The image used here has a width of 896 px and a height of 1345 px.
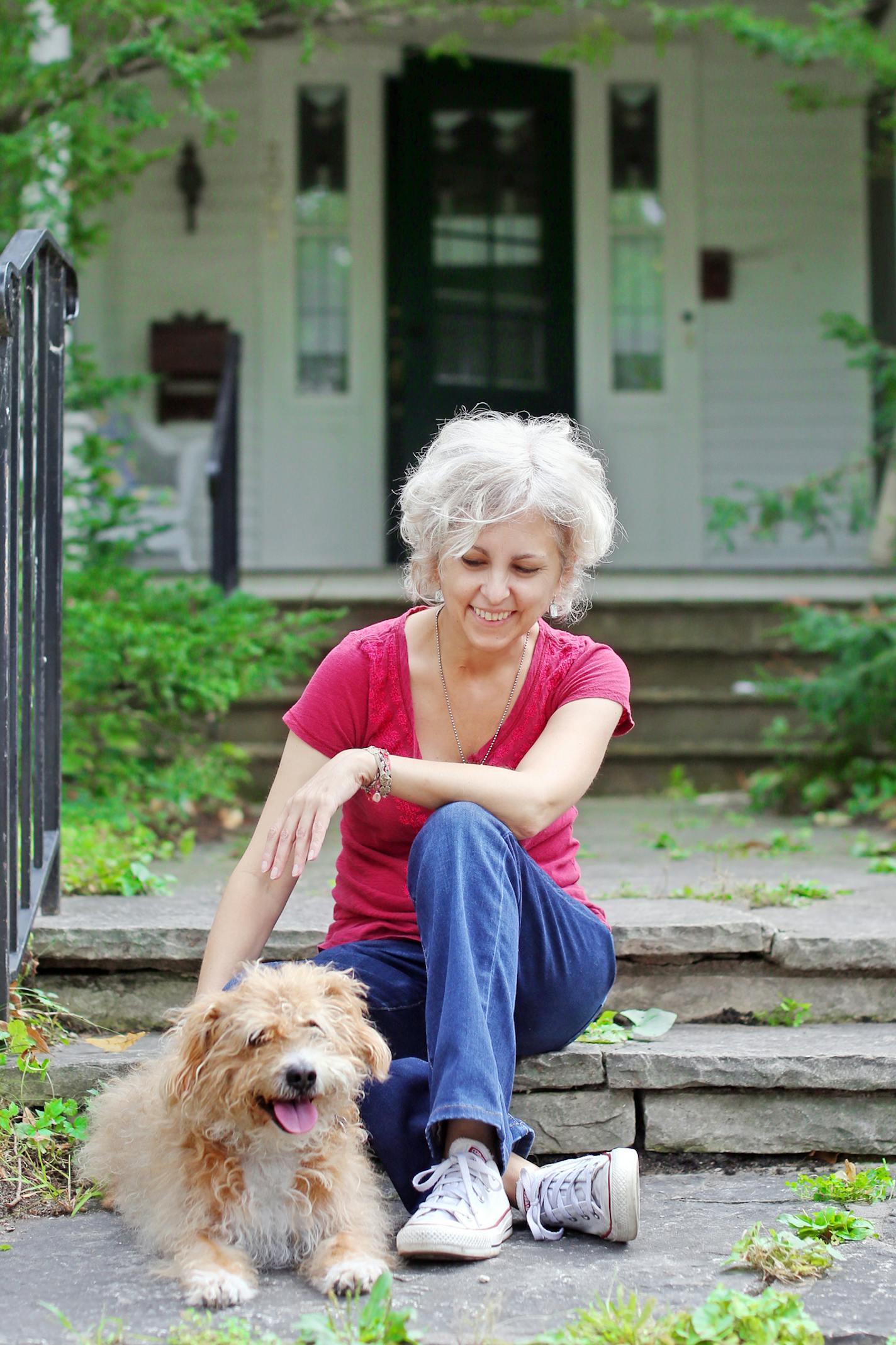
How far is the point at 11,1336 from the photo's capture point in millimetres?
1648

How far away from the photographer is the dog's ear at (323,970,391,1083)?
184 centimetres

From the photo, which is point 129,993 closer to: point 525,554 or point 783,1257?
point 525,554

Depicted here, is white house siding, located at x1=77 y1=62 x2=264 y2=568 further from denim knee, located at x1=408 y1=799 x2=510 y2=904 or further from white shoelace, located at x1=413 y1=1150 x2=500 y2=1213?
white shoelace, located at x1=413 y1=1150 x2=500 y2=1213

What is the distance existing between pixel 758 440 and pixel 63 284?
207 inches

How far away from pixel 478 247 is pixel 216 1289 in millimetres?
6303

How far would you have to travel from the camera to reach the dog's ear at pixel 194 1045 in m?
1.79

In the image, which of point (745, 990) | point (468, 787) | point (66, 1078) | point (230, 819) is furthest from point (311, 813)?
point (230, 819)

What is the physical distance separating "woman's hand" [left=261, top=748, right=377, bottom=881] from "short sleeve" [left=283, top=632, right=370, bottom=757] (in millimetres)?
171

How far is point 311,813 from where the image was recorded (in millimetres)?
2012

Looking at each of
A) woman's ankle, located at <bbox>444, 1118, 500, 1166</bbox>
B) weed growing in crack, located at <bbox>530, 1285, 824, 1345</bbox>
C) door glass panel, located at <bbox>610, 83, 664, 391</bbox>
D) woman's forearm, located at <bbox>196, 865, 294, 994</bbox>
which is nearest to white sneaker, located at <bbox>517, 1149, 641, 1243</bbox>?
woman's ankle, located at <bbox>444, 1118, 500, 1166</bbox>

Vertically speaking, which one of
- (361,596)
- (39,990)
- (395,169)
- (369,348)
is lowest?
(39,990)

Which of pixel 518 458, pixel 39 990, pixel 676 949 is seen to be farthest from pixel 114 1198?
pixel 518 458

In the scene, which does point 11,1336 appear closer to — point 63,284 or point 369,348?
point 63,284

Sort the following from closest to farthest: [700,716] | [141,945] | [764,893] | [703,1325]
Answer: [703,1325], [141,945], [764,893], [700,716]
